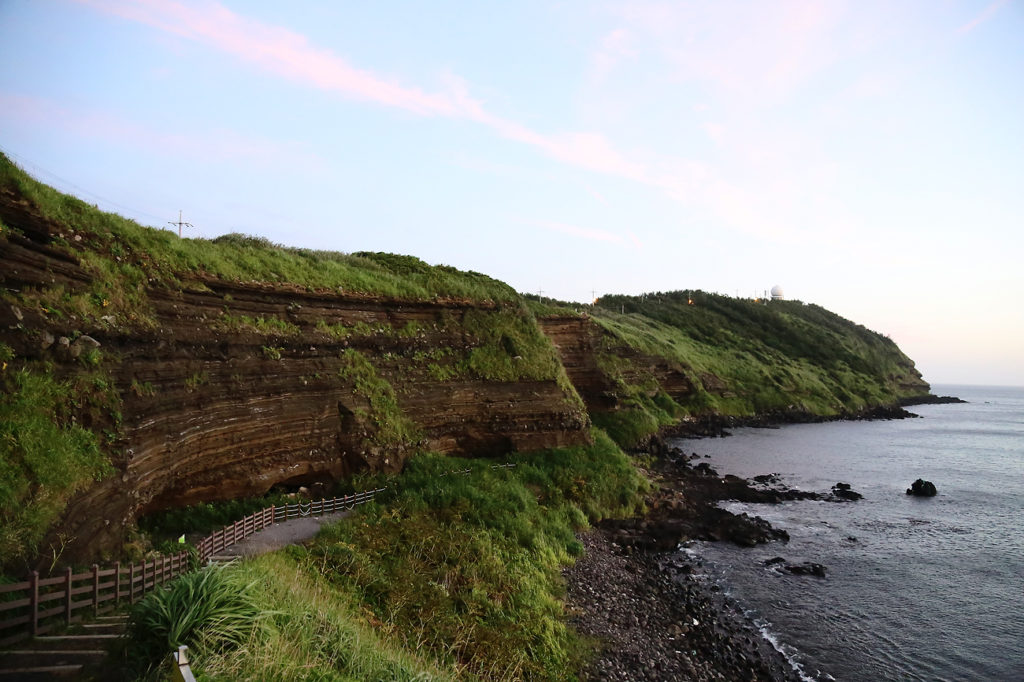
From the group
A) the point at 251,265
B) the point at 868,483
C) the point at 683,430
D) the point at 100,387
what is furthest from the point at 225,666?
the point at 683,430

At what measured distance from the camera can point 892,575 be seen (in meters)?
25.4

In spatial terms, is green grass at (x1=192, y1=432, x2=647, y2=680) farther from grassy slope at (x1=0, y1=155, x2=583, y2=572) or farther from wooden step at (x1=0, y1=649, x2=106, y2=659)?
grassy slope at (x1=0, y1=155, x2=583, y2=572)

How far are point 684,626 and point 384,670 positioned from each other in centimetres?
1364

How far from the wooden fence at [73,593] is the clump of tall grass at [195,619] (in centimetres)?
281

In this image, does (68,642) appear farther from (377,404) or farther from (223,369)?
(377,404)

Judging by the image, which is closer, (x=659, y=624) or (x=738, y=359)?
(x=659, y=624)

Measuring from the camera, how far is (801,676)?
17.2 metres

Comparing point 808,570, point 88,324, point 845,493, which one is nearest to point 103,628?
point 88,324

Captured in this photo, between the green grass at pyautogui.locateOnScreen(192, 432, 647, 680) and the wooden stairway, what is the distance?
2.38 metres

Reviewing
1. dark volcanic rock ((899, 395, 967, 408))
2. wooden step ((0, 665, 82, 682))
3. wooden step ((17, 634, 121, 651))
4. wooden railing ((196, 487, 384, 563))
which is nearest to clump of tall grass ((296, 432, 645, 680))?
wooden railing ((196, 487, 384, 563))

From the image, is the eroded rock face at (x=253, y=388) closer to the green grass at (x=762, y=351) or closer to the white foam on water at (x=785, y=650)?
the white foam on water at (x=785, y=650)

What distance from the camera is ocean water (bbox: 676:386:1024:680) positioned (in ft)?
61.4

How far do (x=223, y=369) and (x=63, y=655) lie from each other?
13.3 meters

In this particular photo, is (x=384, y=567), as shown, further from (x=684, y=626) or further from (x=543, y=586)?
(x=684, y=626)
